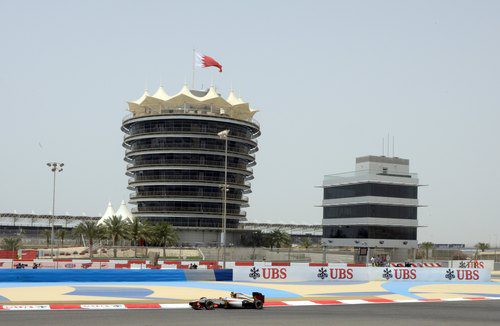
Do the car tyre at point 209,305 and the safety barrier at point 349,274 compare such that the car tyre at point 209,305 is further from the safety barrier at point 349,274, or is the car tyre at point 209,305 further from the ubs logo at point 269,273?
the ubs logo at point 269,273

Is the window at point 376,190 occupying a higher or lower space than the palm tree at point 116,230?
higher

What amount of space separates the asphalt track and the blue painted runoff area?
13.5 m

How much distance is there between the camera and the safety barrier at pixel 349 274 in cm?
4450

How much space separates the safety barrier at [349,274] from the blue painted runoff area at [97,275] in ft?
13.6

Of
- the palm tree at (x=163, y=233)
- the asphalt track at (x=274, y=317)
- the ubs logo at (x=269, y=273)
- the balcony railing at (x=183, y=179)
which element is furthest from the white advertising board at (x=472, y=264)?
the balcony railing at (x=183, y=179)

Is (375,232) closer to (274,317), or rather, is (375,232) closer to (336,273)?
(336,273)

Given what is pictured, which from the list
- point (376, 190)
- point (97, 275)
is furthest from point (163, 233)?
point (97, 275)

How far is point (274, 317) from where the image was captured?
2430 cm

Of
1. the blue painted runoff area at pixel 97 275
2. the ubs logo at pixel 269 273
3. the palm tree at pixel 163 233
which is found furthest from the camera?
the palm tree at pixel 163 233

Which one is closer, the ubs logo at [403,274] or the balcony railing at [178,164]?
the ubs logo at [403,274]

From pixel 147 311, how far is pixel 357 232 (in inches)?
2764

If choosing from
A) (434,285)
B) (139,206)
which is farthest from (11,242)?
(434,285)

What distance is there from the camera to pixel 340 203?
317 ft

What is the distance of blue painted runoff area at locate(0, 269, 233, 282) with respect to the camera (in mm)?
37469
